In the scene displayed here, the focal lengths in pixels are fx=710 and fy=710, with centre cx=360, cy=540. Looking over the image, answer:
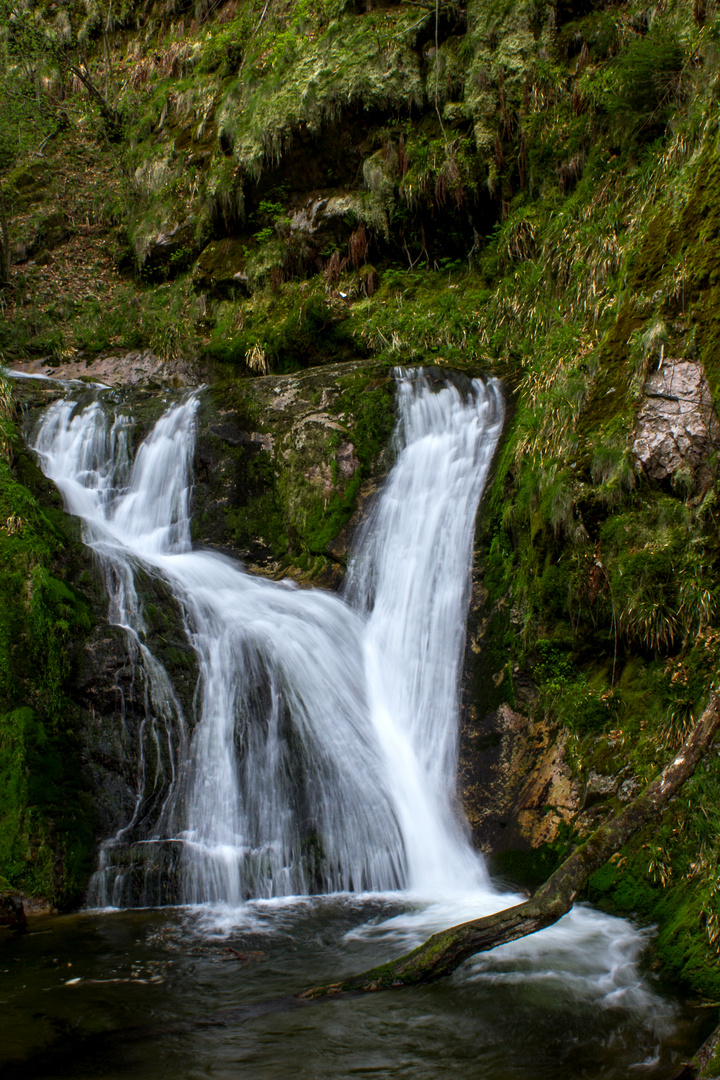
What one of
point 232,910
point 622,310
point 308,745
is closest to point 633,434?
point 622,310

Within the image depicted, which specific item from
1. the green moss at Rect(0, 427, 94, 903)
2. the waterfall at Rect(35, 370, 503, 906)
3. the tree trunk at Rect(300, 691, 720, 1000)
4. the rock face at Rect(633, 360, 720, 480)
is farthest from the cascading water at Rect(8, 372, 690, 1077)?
the rock face at Rect(633, 360, 720, 480)

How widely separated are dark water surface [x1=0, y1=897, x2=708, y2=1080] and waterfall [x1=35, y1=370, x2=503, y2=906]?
3.12 ft

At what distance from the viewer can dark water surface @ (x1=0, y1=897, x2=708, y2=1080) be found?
3.54m

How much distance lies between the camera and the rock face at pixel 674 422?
586cm

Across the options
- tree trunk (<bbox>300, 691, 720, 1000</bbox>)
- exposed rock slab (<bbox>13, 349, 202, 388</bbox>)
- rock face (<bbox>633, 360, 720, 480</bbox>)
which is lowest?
tree trunk (<bbox>300, 691, 720, 1000</bbox>)

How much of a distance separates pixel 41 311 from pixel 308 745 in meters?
14.2

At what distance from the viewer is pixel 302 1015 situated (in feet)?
Result: 13.3

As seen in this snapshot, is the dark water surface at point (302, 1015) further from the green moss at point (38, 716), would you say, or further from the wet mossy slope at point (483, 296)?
the green moss at point (38, 716)

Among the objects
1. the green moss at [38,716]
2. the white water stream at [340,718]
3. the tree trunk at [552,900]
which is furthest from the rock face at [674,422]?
the green moss at [38,716]

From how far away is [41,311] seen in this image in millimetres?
16828

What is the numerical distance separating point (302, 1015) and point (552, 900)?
62.4 inches

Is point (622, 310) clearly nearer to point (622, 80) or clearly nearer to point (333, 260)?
point (622, 80)

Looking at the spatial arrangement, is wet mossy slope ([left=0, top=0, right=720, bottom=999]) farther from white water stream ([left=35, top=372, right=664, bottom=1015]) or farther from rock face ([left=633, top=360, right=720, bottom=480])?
white water stream ([left=35, top=372, right=664, bottom=1015])

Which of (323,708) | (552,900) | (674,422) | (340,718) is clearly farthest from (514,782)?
(674,422)
